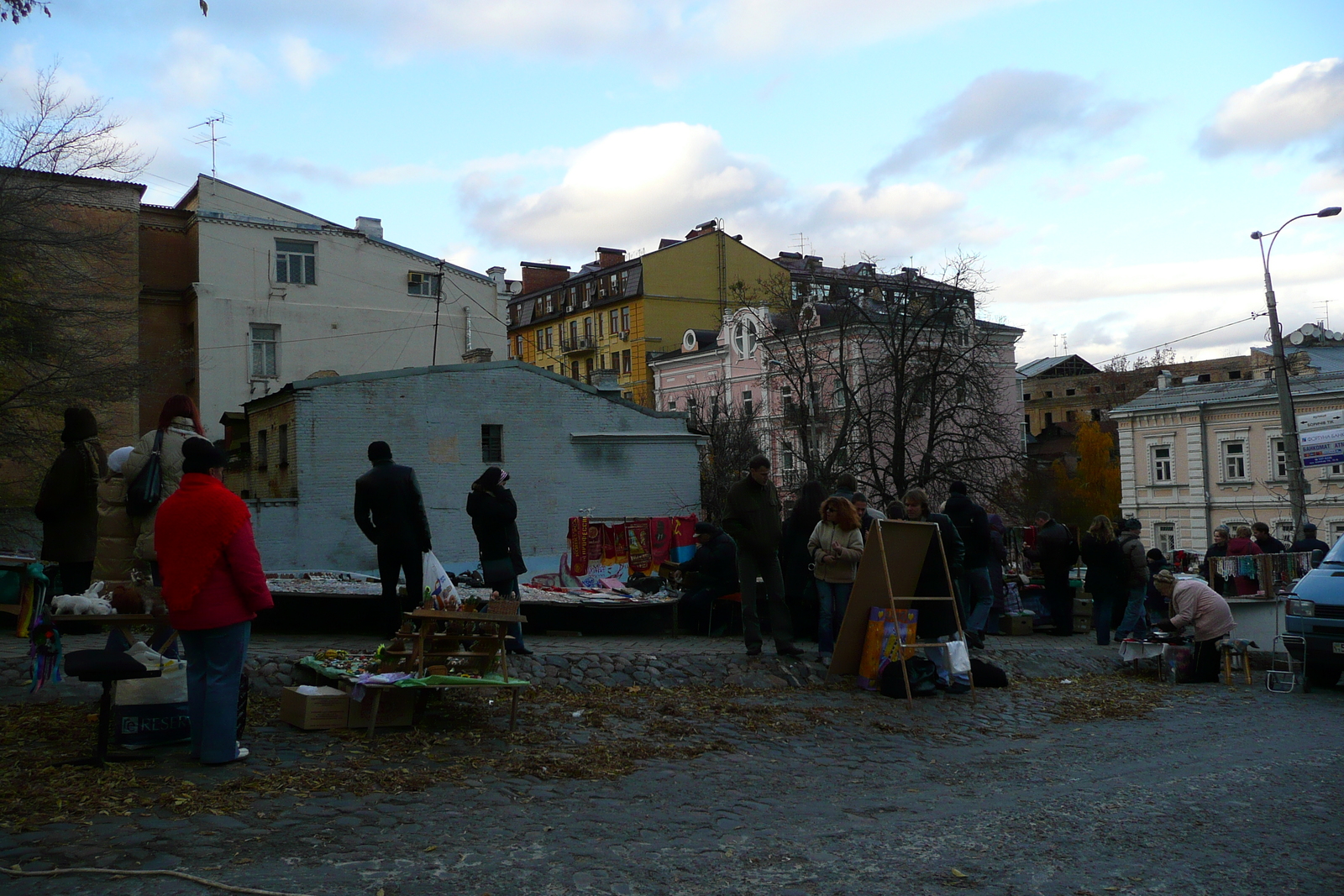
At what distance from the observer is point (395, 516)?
32.9ft

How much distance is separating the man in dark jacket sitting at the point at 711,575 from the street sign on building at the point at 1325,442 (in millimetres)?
16963

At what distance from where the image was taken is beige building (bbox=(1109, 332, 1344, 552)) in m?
49.4

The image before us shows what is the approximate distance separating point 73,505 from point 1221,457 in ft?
175

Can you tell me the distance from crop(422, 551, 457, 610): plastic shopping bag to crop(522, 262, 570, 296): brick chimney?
2852 inches

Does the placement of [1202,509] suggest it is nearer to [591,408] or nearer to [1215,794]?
[591,408]

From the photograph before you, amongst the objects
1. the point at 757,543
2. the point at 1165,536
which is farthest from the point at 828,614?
the point at 1165,536

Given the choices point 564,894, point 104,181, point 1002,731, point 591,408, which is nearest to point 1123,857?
point 564,894

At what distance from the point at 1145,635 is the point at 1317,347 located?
157 ft

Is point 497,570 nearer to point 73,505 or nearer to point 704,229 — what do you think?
point 73,505

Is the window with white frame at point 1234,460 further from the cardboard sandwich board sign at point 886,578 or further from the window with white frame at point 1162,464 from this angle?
the cardboard sandwich board sign at point 886,578

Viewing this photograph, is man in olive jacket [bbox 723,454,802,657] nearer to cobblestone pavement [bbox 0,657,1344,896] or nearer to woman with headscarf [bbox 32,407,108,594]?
cobblestone pavement [bbox 0,657,1344,896]

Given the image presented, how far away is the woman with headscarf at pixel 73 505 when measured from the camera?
8891 millimetres

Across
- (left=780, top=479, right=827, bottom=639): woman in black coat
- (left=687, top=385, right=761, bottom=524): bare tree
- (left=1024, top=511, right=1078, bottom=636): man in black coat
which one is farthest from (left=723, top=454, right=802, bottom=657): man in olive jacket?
(left=687, top=385, right=761, bottom=524): bare tree

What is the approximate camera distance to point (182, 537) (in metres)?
6.48
